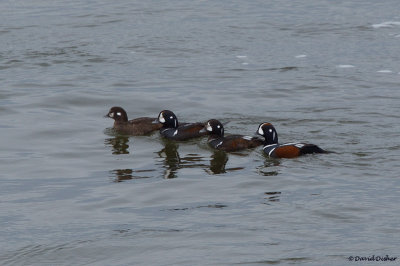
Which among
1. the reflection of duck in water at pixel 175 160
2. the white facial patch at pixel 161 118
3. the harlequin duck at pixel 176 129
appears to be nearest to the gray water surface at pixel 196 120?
the reflection of duck in water at pixel 175 160

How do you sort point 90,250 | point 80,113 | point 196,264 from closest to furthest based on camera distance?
point 196,264 → point 90,250 → point 80,113

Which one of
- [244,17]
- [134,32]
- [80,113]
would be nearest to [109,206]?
[80,113]

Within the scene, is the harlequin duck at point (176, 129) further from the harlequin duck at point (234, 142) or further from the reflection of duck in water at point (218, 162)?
the reflection of duck in water at point (218, 162)

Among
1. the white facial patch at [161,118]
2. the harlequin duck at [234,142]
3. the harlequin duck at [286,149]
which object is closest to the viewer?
the harlequin duck at [286,149]

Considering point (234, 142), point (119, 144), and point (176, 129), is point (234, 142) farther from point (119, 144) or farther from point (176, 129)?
point (119, 144)

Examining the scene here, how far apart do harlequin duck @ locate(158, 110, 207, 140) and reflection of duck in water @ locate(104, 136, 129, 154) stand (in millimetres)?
712

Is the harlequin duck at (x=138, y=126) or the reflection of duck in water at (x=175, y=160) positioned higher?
the harlequin duck at (x=138, y=126)

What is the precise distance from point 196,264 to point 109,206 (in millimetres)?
2716

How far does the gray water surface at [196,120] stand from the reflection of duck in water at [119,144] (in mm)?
40

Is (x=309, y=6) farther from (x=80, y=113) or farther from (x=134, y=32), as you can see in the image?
(x=80, y=113)

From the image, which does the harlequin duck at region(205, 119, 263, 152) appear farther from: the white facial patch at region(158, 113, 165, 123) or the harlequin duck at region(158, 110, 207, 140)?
the white facial patch at region(158, 113, 165, 123)

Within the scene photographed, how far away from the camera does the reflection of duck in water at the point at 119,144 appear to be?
15053 millimetres

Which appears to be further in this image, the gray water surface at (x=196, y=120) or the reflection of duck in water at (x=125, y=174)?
the reflection of duck in water at (x=125, y=174)

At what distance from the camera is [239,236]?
9.95 m
